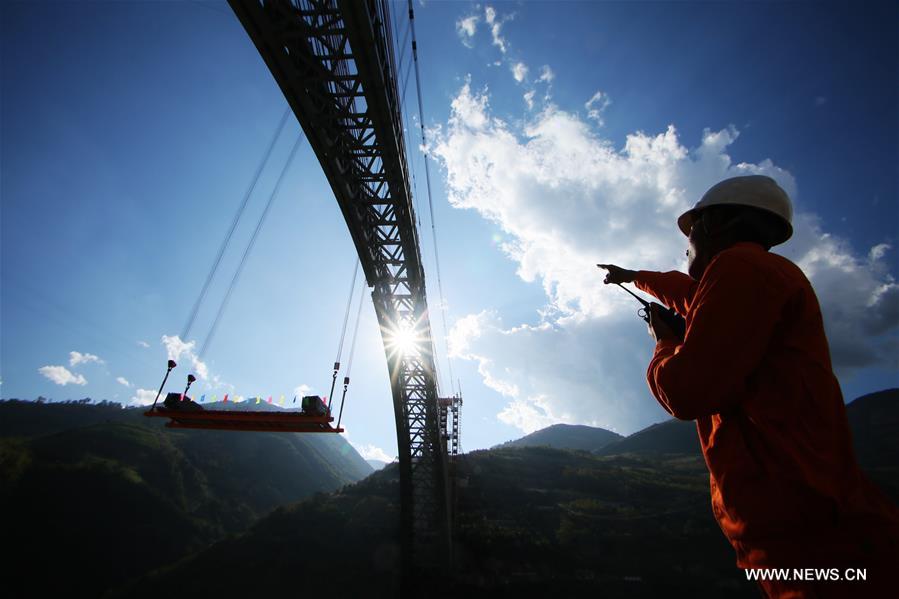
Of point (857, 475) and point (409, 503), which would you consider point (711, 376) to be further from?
point (409, 503)

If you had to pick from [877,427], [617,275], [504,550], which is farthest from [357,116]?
[877,427]

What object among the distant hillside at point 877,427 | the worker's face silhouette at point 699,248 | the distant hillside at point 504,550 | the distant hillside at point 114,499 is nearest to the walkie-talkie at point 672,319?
the worker's face silhouette at point 699,248

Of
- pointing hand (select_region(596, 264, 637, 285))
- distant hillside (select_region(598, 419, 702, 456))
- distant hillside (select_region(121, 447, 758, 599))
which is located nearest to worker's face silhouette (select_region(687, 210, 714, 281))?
pointing hand (select_region(596, 264, 637, 285))

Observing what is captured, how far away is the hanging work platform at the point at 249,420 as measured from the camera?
28.8ft

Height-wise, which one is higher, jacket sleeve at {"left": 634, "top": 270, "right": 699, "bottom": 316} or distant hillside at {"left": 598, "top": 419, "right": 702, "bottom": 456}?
distant hillside at {"left": 598, "top": 419, "right": 702, "bottom": 456}

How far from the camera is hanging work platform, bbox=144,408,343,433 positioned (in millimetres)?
8766

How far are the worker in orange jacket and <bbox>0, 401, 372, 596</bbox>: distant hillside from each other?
201 feet

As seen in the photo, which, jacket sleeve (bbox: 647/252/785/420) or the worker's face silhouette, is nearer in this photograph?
jacket sleeve (bbox: 647/252/785/420)

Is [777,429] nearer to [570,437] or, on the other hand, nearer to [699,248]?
[699,248]

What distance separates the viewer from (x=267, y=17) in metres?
6.36

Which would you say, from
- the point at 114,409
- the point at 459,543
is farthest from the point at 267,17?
the point at 114,409

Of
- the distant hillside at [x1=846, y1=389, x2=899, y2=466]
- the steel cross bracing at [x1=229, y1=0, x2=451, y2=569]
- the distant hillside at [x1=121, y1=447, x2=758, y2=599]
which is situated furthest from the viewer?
the distant hillside at [x1=846, y1=389, x2=899, y2=466]

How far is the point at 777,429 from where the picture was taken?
46.8 inches

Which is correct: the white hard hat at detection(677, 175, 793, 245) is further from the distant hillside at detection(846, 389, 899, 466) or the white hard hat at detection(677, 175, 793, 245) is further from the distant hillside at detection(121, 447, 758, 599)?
the distant hillside at detection(846, 389, 899, 466)
